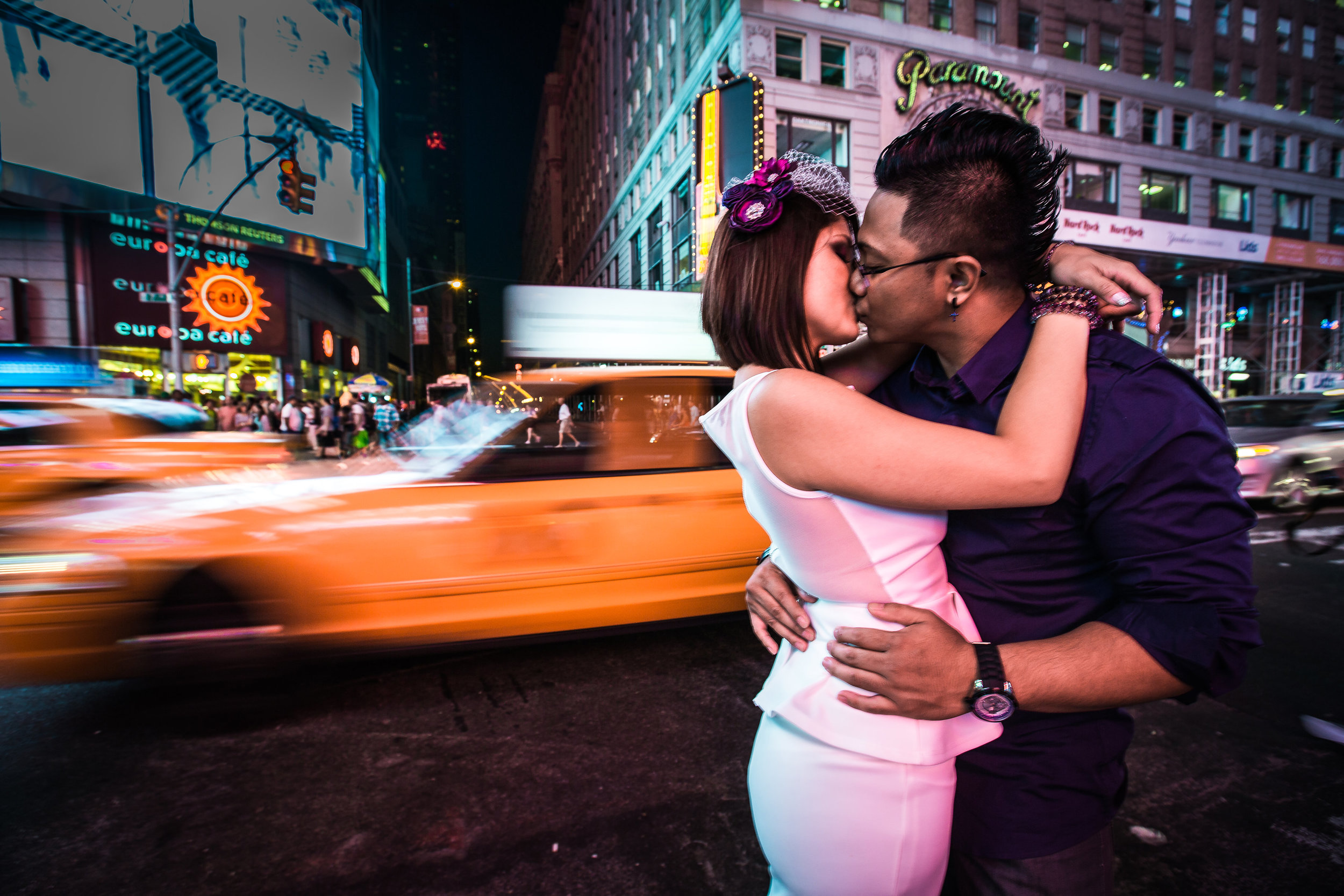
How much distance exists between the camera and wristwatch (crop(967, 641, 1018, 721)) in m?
0.93

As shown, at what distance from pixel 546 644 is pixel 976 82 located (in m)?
25.6

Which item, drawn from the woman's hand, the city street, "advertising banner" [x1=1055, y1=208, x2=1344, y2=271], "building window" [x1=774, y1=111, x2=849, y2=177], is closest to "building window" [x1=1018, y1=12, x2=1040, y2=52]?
"advertising banner" [x1=1055, y1=208, x2=1344, y2=271]

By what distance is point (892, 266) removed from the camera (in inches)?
43.1

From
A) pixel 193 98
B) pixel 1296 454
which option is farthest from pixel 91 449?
pixel 193 98

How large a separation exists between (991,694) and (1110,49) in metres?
33.9

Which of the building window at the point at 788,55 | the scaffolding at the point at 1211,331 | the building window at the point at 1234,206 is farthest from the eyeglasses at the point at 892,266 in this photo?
the building window at the point at 1234,206

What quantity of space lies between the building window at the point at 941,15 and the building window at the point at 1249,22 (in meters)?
16.5

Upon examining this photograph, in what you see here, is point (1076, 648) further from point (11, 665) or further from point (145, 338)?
point (145, 338)

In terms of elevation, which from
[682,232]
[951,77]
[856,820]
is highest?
[951,77]

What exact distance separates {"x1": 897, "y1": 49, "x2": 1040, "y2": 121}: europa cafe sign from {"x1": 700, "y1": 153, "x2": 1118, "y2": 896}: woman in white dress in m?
24.1

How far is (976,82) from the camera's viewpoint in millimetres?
22047

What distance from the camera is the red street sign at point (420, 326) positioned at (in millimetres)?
33969

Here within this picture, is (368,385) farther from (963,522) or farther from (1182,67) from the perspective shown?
(1182,67)

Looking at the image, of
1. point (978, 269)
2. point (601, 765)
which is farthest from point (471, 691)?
point (978, 269)
